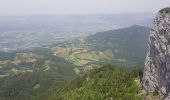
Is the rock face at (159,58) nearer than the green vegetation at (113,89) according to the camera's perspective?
Yes

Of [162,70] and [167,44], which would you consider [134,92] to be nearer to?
[162,70]

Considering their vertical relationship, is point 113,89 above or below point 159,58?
below

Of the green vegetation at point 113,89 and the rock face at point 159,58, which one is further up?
the rock face at point 159,58

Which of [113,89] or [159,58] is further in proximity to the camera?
[113,89]

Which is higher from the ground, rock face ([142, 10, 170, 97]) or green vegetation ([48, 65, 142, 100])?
rock face ([142, 10, 170, 97])

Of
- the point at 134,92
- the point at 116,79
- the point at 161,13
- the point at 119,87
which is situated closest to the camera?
the point at 161,13

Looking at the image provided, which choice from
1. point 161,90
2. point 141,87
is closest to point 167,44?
point 161,90

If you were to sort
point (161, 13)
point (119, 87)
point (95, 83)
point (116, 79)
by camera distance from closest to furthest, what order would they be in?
point (161, 13), point (119, 87), point (116, 79), point (95, 83)

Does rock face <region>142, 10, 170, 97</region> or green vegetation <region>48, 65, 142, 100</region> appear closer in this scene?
rock face <region>142, 10, 170, 97</region>
